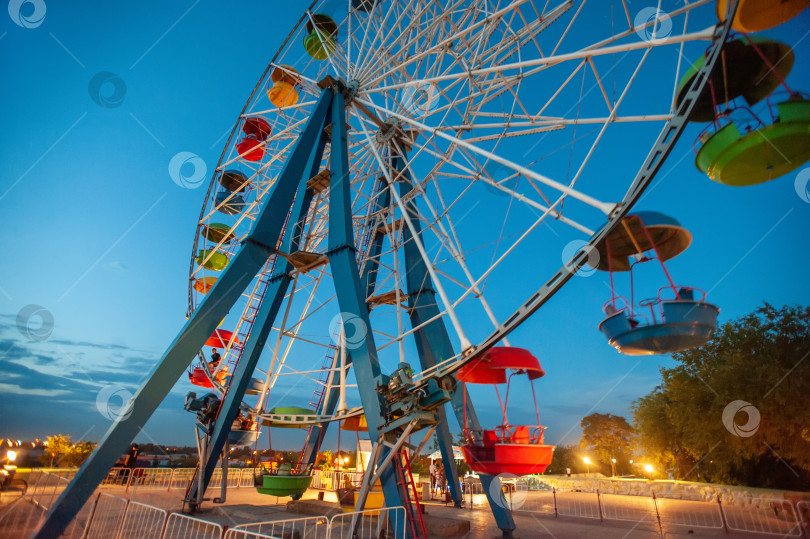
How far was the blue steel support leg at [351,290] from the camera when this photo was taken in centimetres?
797

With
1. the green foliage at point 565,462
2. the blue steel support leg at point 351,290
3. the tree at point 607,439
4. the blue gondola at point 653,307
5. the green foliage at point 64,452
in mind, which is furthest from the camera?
the green foliage at point 565,462

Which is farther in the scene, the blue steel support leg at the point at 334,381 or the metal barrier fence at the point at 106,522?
the blue steel support leg at the point at 334,381

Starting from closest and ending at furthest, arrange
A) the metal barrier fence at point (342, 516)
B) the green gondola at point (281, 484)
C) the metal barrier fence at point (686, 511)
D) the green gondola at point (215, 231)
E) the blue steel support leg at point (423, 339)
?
1. the metal barrier fence at point (342, 516)
2. the green gondola at point (281, 484)
3. the metal barrier fence at point (686, 511)
4. the blue steel support leg at point (423, 339)
5. the green gondola at point (215, 231)

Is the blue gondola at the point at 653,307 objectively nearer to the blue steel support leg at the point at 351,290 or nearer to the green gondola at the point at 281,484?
the blue steel support leg at the point at 351,290

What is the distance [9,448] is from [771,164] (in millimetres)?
17507

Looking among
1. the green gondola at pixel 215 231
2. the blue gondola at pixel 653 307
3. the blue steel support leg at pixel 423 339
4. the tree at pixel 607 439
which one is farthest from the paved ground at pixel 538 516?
the tree at pixel 607 439

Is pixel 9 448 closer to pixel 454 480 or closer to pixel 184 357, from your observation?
pixel 184 357

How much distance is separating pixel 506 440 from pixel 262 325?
23.1 ft

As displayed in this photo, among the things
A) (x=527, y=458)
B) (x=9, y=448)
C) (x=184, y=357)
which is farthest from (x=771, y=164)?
(x=9, y=448)

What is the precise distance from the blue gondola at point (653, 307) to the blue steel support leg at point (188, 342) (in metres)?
7.66

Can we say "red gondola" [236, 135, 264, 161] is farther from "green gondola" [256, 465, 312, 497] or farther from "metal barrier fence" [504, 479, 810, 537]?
"metal barrier fence" [504, 479, 810, 537]

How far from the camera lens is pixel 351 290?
9320 mm

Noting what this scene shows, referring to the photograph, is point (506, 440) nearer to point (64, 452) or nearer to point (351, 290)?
point (351, 290)

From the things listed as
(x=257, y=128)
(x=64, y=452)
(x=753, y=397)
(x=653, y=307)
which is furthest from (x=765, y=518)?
(x=64, y=452)
